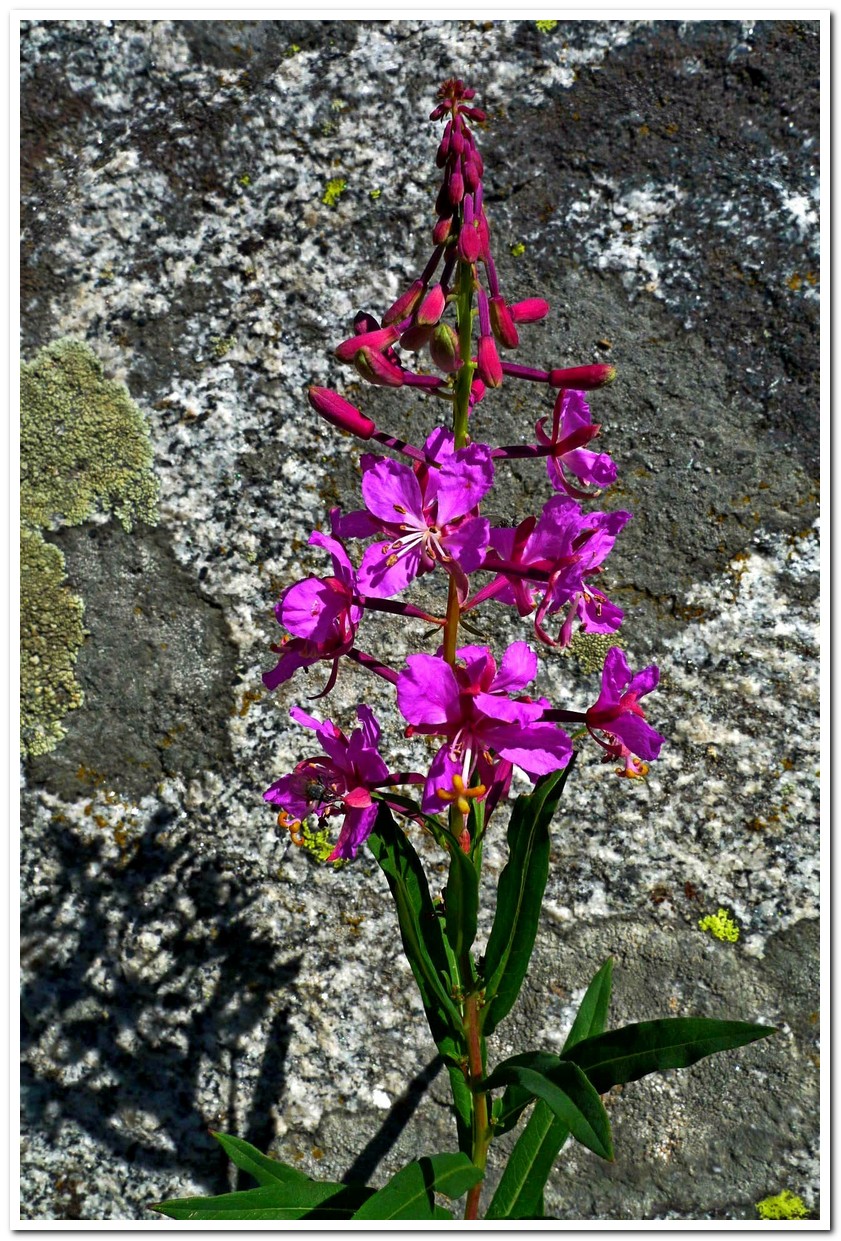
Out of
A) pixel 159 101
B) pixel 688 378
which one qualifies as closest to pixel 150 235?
pixel 159 101

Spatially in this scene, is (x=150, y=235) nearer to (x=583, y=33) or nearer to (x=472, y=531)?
(x=583, y=33)

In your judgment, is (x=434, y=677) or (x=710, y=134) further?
(x=710, y=134)

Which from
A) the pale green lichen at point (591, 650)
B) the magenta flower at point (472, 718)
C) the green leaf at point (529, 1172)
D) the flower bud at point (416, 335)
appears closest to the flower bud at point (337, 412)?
the flower bud at point (416, 335)

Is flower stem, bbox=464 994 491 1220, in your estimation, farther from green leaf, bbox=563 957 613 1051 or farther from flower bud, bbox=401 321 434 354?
flower bud, bbox=401 321 434 354

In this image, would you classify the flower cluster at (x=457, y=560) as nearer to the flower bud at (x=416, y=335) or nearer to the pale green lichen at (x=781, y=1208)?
the flower bud at (x=416, y=335)

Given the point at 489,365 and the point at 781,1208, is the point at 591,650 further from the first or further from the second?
the point at 781,1208
